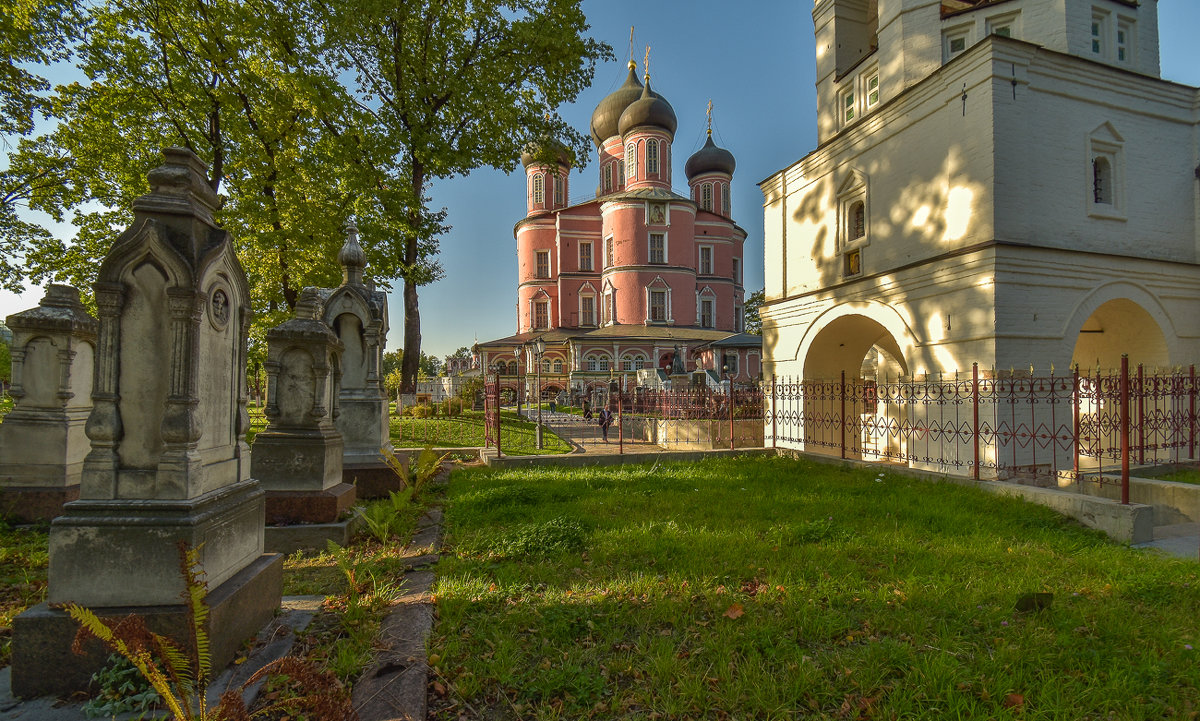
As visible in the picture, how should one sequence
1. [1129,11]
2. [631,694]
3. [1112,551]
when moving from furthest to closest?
[1129,11] → [1112,551] → [631,694]

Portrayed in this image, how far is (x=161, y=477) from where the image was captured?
2.70 metres

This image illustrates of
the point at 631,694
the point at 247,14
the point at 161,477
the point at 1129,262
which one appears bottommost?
the point at 631,694

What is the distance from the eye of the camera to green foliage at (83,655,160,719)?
2273mm

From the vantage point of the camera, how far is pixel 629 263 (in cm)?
3697

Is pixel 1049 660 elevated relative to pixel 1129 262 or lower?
lower

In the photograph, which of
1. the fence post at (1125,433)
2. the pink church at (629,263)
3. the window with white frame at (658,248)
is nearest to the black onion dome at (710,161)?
the pink church at (629,263)

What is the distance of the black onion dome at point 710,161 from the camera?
141ft

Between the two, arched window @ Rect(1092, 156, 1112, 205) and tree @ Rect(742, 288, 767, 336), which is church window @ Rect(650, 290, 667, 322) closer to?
tree @ Rect(742, 288, 767, 336)

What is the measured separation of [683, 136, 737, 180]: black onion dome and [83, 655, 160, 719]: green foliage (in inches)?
1779

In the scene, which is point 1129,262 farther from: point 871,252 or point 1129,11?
point 1129,11

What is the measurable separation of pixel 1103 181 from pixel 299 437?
13139mm

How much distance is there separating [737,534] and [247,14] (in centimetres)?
1624

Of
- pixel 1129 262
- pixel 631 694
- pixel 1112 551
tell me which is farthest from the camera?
Result: pixel 1129 262

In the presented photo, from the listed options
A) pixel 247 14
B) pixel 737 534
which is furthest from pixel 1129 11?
pixel 247 14
